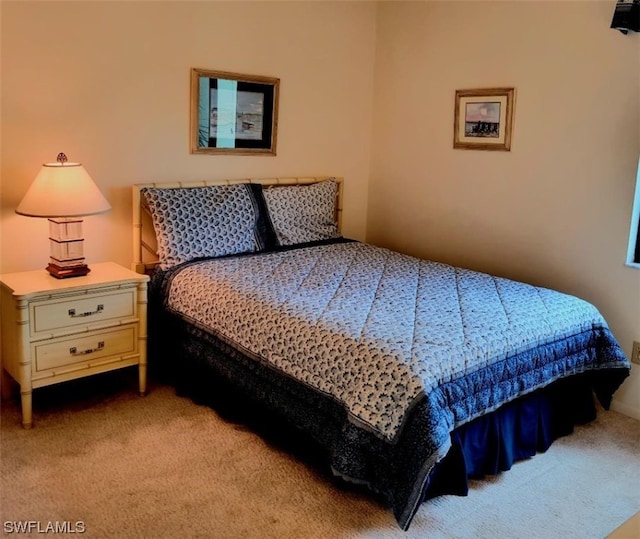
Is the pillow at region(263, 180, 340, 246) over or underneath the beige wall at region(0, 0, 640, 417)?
underneath

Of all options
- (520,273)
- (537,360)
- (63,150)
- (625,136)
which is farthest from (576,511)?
(63,150)

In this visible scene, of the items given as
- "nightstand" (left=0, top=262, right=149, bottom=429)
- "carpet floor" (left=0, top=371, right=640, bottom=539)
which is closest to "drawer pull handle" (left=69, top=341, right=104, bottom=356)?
"nightstand" (left=0, top=262, right=149, bottom=429)

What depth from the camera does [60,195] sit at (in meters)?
2.80

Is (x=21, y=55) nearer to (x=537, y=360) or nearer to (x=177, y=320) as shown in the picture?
(x=177, y=320)

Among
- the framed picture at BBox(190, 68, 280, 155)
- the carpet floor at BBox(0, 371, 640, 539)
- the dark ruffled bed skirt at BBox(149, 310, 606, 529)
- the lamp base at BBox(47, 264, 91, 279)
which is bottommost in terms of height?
the carpet floor at BBox(0, 371, 640, 539)

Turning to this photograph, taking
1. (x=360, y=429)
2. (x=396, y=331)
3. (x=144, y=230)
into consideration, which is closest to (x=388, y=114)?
(x=144, y=230)

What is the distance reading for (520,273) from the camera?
360cm

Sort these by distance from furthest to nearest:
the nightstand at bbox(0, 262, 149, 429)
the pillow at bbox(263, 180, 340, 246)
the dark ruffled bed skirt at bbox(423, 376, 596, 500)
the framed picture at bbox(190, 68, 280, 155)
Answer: the pillow at bbox(263, 180, 340, 246) → the framed picture at bbox(190, 68, 280, 155) → the nightstand at bbox(0, 262, 149, 429) → the dark ruffled bed skirt at bbox(423, 376, 596, 500)

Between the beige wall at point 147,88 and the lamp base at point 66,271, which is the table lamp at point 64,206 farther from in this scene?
the beige wall at point 147,88

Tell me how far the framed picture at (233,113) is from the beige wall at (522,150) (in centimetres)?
87

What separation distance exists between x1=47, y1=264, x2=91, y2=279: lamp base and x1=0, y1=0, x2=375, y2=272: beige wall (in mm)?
263

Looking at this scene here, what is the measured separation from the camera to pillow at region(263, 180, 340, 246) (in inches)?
146

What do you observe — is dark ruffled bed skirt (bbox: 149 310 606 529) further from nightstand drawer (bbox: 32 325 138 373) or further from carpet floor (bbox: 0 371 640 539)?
nightstand drawer (bbox: 32 325 138 373)

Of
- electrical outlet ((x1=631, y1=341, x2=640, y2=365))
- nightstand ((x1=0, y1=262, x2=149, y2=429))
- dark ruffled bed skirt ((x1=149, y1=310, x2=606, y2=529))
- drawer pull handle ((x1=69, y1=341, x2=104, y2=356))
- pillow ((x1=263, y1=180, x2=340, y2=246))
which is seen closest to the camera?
dark ruffled bed skirt ((x1=149, y1=310, x2=606, y2=529))
